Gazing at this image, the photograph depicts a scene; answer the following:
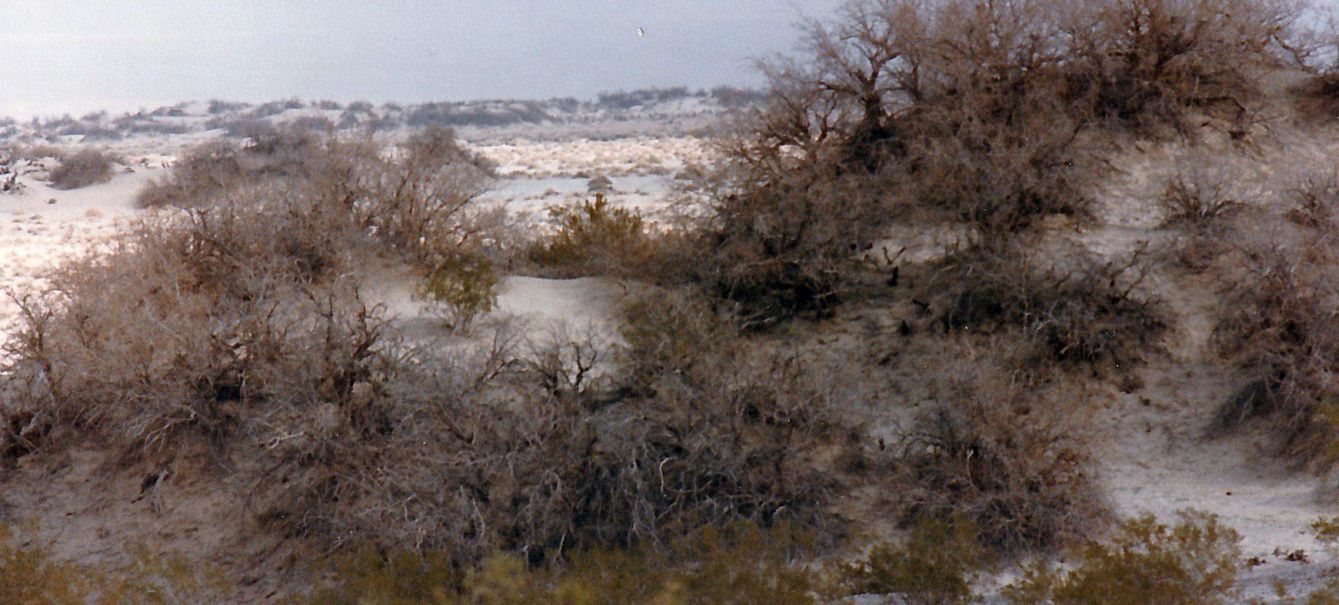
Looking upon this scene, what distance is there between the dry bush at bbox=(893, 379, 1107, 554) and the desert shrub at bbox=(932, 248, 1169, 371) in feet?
3.50

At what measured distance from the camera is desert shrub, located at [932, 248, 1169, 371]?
7797 millimetres

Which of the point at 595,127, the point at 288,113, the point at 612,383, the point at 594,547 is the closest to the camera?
the point at 594,547

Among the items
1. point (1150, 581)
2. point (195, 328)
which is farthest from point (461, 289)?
point (1150, 581)

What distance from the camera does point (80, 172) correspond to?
2453cm

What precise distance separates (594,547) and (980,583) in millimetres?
2159

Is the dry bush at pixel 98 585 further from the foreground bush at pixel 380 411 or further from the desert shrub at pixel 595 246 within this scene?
the desert shrub at pixel 595 246

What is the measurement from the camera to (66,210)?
21641 mm

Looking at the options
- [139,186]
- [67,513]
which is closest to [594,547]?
[67,513]

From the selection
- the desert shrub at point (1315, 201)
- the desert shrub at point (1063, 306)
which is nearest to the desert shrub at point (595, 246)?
the desert shrub at point (1063, 306)

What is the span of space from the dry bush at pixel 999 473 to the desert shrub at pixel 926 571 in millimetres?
477

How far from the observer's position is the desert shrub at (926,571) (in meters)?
4.58

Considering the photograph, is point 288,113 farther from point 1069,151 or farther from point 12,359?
point 1069,151

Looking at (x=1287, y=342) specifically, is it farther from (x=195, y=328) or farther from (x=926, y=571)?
(x=195, y=328)

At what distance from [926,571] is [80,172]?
25.7 metres
